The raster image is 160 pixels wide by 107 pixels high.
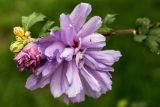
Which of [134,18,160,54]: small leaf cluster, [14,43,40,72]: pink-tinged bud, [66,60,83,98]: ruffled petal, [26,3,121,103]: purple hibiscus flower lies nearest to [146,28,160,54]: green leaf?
[134,18,160,54]: small leaf cluster

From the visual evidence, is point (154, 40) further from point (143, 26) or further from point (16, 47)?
point (16, 47)

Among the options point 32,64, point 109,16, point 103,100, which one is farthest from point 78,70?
point 103,100

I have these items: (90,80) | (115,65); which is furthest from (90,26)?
(115,65)

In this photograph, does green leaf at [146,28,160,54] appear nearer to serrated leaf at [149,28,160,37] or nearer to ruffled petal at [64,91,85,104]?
serrated leaf at [149,28,160,37]

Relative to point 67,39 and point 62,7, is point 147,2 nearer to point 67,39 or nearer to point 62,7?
point 62,7

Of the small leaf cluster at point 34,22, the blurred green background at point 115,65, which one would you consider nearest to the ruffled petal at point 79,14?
the small leaf cluster at point 34,22

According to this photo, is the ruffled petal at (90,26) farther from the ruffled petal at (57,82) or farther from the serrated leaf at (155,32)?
the serrated leaf at (155,32)

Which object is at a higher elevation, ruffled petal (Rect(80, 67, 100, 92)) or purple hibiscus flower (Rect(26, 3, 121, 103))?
purple hibiscus flower (Rect(26, 3, 121, 103))
